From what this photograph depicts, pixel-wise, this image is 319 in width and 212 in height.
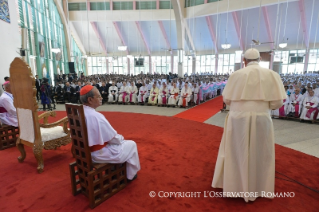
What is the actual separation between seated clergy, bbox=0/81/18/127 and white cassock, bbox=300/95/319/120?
7.43 m

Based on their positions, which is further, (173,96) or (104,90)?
(104,90)

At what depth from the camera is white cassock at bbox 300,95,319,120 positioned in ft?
19.3

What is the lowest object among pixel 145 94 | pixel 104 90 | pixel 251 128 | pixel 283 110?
pixel 283 110

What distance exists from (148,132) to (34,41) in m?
12.9

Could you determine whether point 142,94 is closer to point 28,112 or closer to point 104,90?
point 104,90

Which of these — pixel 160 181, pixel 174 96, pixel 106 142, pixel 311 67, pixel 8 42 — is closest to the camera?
pixel 106 142

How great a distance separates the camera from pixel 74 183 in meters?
2.36

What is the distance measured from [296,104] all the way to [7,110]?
302 inches

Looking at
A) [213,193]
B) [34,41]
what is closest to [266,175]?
[213,193]

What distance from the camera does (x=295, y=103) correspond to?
6.43 m

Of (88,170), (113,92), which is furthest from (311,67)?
(88,170)

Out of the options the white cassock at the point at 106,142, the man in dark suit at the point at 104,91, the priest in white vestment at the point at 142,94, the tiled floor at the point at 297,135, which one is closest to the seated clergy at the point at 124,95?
the priest in white vestment at the point at 142,94

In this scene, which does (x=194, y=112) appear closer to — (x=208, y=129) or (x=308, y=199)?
(x=208, y=129)

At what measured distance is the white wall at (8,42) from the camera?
6.20m
